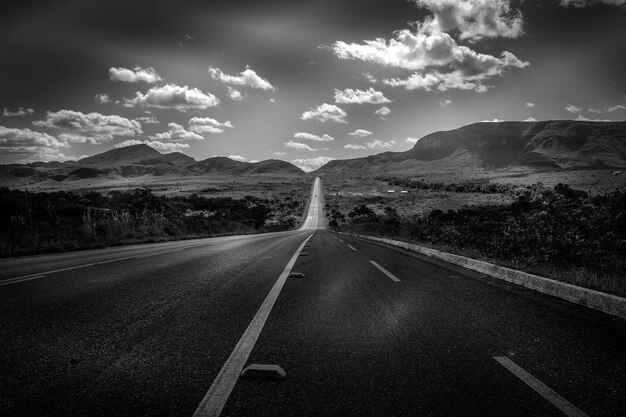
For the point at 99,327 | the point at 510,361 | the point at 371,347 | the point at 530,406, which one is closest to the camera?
the point at 530,406

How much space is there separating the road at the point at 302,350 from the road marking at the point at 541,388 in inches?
0.5

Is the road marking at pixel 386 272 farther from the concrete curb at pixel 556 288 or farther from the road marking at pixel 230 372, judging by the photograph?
the road marking at pixel 230 372

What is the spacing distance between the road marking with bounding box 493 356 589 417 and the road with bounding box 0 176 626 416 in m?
0.01

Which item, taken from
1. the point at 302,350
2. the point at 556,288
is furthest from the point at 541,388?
the point at 556,288

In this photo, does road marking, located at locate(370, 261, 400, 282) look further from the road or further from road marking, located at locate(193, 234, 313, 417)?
road marking, located at locate(193, 234, 313, 417)

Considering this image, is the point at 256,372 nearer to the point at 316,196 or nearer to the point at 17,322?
the point at 17,322

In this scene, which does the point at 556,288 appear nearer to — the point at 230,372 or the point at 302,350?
the point at 302,350

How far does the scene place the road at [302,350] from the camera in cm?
242

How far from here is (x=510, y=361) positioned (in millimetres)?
3129

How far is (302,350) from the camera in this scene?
3340 millimetres

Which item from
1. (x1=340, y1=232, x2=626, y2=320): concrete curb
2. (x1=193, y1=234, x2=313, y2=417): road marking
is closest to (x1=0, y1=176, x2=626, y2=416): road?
(x1=193, y1=234, x2=313, y2=417): road marking

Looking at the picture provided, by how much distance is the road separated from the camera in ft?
7.94

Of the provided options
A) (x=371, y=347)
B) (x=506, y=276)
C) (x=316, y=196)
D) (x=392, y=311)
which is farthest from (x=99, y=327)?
(x=316, y=196)

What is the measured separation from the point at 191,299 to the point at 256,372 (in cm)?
285
